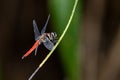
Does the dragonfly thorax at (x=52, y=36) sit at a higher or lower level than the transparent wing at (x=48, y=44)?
higher

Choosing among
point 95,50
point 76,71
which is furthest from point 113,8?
point 76,71

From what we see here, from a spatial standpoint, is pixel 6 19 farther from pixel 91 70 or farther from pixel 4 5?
pixel 91 70

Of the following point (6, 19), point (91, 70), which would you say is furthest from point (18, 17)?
point (91, 70)

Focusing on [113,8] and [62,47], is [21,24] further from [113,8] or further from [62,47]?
[113,8]

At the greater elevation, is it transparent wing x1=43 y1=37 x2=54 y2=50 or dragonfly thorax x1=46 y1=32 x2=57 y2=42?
dragonfly thorax x1=46 y1=32 x2=57 y2=42

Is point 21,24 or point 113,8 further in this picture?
point 113,8

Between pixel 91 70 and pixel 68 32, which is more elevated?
pixel 68 32

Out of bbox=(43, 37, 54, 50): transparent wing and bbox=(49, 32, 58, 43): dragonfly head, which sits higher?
bbox=(49, 32, 58, 43): dragonfly head
